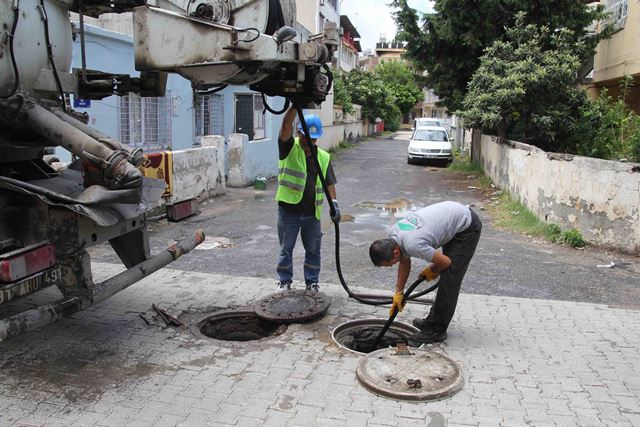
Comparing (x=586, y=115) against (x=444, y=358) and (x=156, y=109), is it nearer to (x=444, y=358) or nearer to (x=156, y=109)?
(x=156, y=109)

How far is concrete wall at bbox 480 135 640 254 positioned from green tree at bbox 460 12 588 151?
3.20m

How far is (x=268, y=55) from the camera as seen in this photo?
3.71 meters

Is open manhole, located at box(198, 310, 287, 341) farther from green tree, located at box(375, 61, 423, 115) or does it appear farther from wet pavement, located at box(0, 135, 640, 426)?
green tree, located at box(375, 61, 423, 115)

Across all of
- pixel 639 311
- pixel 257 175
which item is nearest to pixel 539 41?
pixel 257 175

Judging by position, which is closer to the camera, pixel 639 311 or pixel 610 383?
pixel 610 383

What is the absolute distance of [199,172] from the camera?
10758 mm

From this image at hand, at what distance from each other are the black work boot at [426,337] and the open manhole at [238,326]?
1101 mm

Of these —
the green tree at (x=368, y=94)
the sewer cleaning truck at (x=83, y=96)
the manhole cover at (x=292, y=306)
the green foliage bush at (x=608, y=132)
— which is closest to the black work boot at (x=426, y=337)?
the manhole cover at (x=292, y=306)

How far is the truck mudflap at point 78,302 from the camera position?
3.19 metres

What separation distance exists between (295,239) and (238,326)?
0.97 meters

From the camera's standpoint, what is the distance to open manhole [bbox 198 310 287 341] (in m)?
4.88

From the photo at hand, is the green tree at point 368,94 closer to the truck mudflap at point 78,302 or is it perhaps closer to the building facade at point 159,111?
the building facade at point 159,111

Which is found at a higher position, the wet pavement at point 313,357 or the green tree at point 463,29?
the green tree at point 463,29

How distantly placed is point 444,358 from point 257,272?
307cm
